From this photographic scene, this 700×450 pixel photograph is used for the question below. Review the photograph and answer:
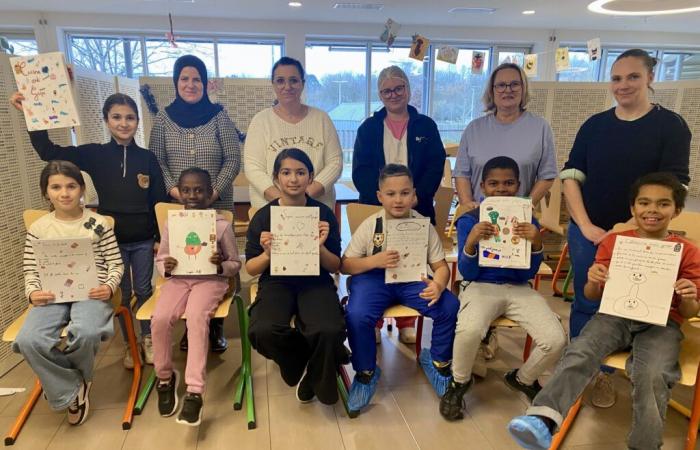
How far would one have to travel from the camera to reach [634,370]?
1.66 metres

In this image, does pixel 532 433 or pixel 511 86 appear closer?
pixel 532 433

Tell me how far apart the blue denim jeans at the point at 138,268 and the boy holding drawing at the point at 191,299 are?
0.23 metres

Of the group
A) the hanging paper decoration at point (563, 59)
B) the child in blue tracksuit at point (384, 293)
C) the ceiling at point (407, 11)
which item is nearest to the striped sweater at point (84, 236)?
the child in blue tracksuit at point (384, 293)

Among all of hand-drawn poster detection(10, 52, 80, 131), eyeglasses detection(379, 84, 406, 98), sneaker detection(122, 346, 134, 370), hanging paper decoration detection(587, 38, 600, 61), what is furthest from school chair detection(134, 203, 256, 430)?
hanging paper decoration detection(587, 38, 600, 61)

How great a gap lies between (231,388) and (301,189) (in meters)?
1.10

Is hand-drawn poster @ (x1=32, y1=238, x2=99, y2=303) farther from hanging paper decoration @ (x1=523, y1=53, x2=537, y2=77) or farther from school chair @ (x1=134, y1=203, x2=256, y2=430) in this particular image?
hanging paper decoration @ (x1=523, y1=53, x2=537, y2=77)

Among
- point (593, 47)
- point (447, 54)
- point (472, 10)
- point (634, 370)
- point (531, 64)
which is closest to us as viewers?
point (634, 370)

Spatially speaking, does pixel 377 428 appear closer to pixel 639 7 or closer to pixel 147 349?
pixel 147 349

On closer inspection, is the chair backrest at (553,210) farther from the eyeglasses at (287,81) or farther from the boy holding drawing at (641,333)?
the eyeglasses at (287,81)

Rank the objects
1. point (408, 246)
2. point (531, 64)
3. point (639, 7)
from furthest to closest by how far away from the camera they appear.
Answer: point (639, 7) < point (531, 64) < point (408, 246)

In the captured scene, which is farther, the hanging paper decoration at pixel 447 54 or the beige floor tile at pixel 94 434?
the hanging paper decoration at pixel 447 54

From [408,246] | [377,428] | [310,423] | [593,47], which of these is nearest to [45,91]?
[408,246]

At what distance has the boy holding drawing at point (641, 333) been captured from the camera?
1583 mm

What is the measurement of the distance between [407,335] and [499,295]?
86cm
